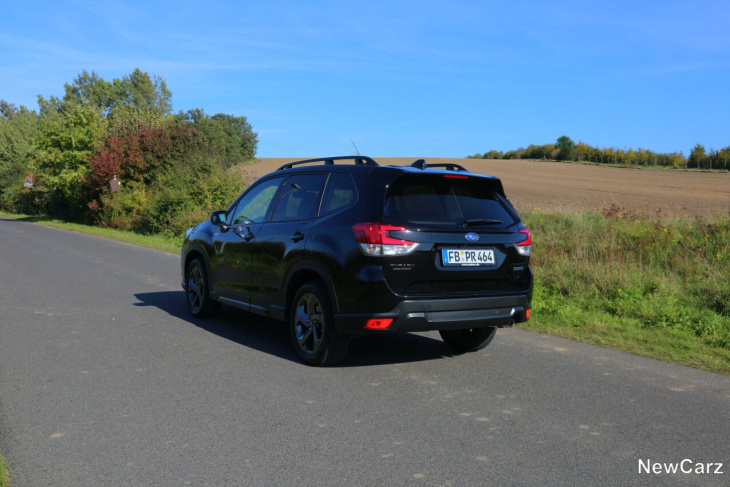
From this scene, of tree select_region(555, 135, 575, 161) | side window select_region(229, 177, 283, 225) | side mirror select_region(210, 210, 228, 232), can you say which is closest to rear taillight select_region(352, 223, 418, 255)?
side window select_region(229, 177, 283, 225)

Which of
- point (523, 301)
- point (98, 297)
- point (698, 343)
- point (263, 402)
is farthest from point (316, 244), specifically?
point (98, 297)

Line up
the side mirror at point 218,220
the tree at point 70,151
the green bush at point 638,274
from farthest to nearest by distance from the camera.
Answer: the tree at point 70,151 → the green bush at point 638,274 → the side mirror at point 218,220

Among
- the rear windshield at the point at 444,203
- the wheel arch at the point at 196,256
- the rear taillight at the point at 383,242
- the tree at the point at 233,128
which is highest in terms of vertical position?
the tree at the point at 233,128

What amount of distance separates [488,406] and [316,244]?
207cm

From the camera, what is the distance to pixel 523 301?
19.7 feet

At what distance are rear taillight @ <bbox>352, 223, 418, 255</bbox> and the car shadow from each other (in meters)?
1.31

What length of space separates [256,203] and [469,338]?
8.94 feet

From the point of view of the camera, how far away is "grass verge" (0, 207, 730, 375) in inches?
284

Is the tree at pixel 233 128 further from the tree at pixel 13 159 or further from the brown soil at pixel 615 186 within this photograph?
the brown soil at pixel 615 186

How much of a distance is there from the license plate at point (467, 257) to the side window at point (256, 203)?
7.64ft

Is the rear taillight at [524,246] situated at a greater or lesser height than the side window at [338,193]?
lesser

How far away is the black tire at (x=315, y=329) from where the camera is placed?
227 inches

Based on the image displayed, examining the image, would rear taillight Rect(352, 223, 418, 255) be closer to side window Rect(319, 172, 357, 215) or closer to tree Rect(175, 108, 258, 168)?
side window Rect(319, 172, 357, 215)

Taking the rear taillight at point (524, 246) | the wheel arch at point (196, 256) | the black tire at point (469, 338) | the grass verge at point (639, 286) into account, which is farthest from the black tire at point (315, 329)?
the grass verge at point (639, 286)
